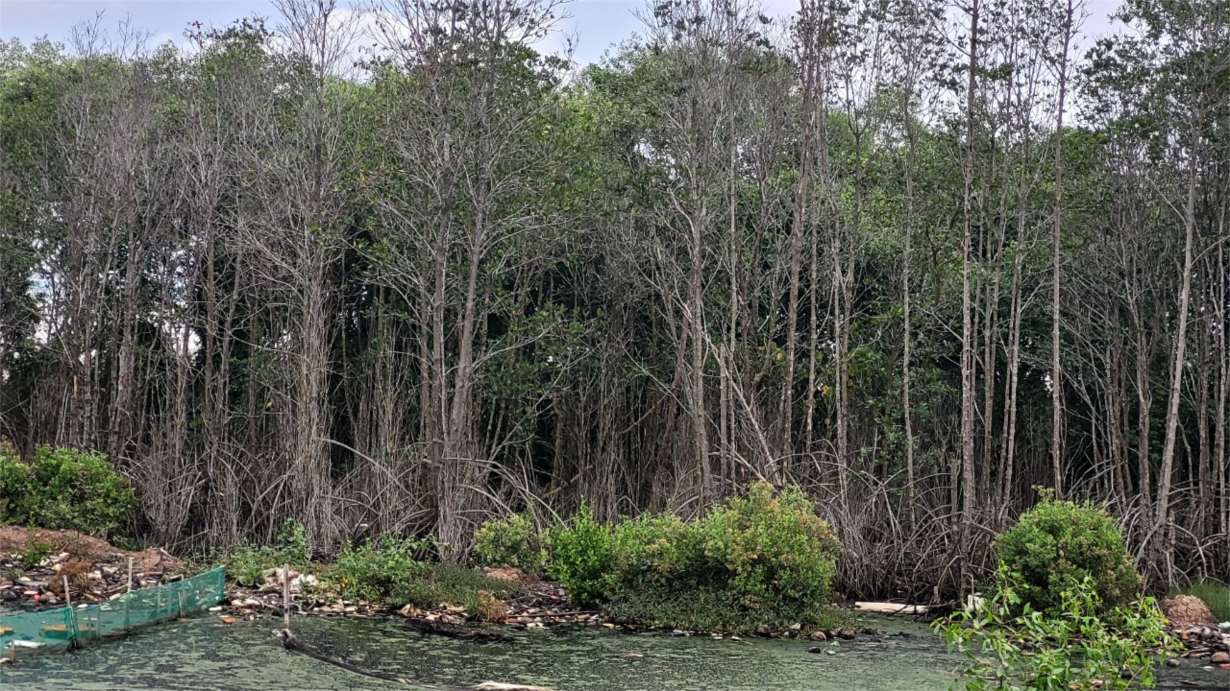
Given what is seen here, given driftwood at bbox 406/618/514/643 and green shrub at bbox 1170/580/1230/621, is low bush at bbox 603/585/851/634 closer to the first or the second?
driftwood at bbox 406/618/514/643

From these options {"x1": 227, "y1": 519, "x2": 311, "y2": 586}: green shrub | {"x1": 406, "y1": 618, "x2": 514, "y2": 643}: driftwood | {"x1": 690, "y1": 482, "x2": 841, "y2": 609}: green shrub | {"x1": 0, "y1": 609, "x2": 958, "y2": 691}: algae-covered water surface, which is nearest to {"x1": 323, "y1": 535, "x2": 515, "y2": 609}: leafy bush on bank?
{"x1": 406, "y1": 618, "x2": 514, "y2": 643}: driftwood

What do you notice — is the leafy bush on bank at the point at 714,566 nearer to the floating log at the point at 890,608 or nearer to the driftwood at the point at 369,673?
the floating log at the point at 890,608

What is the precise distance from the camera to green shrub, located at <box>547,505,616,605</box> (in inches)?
456

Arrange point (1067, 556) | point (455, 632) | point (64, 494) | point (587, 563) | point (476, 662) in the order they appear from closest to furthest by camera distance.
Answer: point (476, 662), point (455, 632), point (1067, 556), point (587, 563), point (64, 494)

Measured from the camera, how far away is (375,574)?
11.7 m

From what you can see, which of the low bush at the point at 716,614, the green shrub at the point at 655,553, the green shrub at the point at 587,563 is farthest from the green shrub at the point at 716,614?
the green shrub at the point at 587,563

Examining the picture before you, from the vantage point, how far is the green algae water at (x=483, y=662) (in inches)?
311

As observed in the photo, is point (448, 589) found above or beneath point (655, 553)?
beneath

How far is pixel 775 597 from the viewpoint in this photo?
10.8 m

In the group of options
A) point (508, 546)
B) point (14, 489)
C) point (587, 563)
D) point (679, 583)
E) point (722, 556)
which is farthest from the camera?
point (14, 489)

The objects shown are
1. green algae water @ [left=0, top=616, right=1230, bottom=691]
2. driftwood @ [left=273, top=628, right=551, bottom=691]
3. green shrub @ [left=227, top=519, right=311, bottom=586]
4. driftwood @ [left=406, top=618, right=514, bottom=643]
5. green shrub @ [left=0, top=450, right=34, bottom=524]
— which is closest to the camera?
driftwood @ [left=273, top=628, right=551, bottom=691]

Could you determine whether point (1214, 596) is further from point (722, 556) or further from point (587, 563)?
point (587, 563)

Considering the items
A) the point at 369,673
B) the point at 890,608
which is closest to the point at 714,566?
the point at 890,608

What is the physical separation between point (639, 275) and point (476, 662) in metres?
10.1
